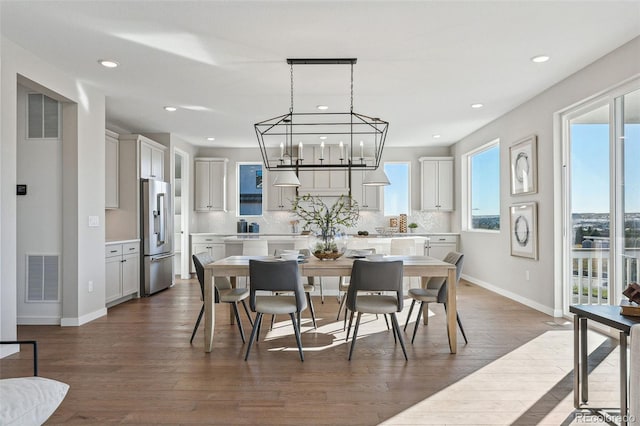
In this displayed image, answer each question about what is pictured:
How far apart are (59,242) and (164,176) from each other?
2864 millimetres

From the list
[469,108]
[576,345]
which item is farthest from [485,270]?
[576,345]

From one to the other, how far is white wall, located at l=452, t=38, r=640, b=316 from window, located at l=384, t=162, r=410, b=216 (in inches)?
62.8

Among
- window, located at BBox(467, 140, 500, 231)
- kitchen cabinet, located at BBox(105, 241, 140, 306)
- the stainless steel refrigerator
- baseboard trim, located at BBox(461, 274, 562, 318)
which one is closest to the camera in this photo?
baseboard trim, located at BBox(461, 274, 562, 318)

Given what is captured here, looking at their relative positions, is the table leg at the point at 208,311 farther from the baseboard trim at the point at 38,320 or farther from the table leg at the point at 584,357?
the table leg at the point at 584,357

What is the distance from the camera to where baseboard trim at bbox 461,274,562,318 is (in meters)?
4.78

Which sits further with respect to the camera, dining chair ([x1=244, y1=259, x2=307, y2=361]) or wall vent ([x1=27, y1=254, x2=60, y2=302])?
wall vent ([x1=27, y1=254, x2=60, y2=302])

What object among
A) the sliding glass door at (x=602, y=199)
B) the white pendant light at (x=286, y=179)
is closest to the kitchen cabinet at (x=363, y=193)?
the white pendant light at (x=286, y=179)

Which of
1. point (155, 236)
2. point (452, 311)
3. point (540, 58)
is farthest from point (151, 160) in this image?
point (540, 58)

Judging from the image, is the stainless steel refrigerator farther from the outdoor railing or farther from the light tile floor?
the outdoor railing

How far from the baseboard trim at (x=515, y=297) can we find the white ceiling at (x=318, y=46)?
2.52 m

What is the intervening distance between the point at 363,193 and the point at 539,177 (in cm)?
369

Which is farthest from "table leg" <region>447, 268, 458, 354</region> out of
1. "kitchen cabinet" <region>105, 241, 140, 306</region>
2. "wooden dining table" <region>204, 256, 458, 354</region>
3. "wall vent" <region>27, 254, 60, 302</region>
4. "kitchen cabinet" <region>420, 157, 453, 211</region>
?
"kitchen cabinet" <region>420, 157, 453, 211</region>

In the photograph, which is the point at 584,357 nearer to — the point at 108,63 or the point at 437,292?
the point at 437,292

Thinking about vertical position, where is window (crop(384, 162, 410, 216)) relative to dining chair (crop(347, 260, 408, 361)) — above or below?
above
